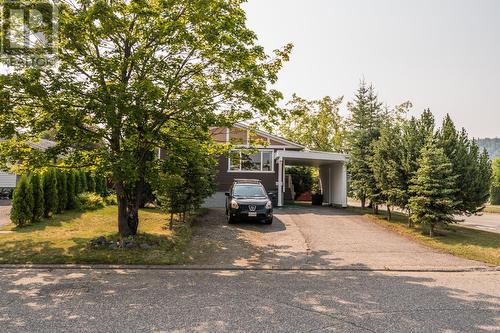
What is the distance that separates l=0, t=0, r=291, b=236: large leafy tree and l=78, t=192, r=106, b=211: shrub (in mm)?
9245

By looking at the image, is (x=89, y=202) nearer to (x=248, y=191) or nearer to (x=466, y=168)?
(x=248, y=191)

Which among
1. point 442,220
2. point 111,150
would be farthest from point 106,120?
point 442,220

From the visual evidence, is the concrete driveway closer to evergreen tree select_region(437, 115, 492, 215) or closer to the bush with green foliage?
evergreen tree select_region(437, 115, 492, 215)

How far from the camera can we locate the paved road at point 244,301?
4938 millimetres

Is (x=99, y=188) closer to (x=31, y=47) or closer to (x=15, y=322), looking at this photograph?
(x=31, y=47)

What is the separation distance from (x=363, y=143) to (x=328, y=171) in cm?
685

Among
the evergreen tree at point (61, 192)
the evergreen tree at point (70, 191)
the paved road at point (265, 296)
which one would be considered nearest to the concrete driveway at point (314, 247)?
the paved road at point (265, 296)

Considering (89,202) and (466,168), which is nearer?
(466,168)

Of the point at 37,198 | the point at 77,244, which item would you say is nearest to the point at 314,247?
the point at 77,244

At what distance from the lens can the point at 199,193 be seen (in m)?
14.3

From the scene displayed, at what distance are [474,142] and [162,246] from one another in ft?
43.9

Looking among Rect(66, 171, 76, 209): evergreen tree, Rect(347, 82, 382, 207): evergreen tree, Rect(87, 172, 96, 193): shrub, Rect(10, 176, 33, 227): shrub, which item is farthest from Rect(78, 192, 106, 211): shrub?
Rect(347, 82, 382, 207): evergreen tree

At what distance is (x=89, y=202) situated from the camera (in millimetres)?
19156

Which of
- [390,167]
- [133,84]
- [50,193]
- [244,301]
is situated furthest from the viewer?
[50,193]
